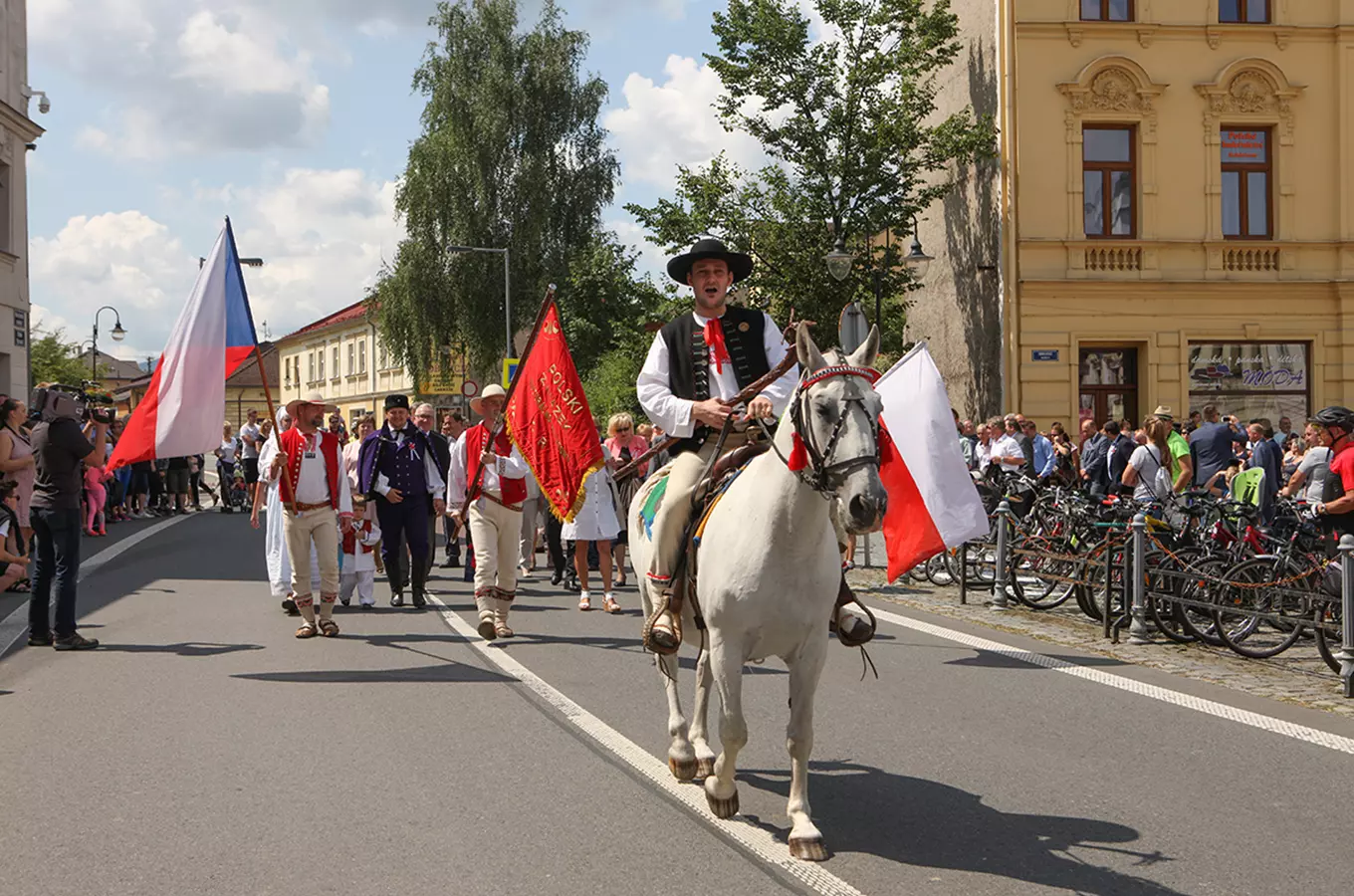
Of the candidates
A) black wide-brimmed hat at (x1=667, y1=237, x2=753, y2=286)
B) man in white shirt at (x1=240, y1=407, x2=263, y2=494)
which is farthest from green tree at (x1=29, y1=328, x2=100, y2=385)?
black wide-brimmed hat at (x1=667, y1=237, x2=753, y2=286)

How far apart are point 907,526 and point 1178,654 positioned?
8.01ft

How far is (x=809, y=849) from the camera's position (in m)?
5.18

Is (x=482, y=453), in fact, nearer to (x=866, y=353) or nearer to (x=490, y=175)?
(x=866, y=353)

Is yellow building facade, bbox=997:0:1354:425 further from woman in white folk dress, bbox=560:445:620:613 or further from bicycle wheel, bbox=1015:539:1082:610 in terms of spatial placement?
woman in white folk dress, bbox=560:445:620:613

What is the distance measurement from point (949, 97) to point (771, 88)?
22.0ft

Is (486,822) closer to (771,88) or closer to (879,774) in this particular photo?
(879,774)

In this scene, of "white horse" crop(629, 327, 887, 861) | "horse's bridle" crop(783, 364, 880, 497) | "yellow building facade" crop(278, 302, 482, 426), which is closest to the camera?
"horse's bridle" crop(783, 364, 880, 497)

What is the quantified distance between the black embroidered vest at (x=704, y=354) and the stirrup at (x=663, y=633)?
0.90m

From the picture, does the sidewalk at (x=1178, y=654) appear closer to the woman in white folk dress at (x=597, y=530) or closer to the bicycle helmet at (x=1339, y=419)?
the bicycle helmet at (x=1339, y=419)

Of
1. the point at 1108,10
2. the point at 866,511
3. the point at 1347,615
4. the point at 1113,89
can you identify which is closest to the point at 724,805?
the point at 866,511

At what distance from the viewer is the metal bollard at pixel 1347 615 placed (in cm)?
902

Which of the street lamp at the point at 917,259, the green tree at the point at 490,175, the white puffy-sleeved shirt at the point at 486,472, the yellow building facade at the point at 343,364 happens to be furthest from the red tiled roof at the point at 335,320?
the white puffy-sleeved shirt at the point at 486,472

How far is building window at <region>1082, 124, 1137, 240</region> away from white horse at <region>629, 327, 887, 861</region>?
2611 cm

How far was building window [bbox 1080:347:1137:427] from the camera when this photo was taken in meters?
29.7
